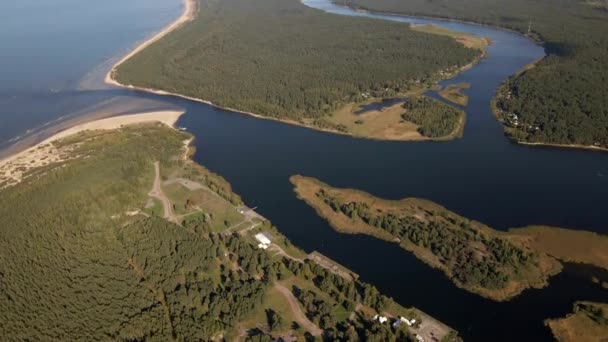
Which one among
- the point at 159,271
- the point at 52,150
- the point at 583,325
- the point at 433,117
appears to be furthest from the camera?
the point at 433,117

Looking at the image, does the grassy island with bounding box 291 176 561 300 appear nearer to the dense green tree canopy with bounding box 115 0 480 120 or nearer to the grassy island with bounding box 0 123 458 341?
the grassy island with bounding box 0 123 458 341

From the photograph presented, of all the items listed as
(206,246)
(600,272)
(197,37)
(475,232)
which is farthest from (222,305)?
(197,37)

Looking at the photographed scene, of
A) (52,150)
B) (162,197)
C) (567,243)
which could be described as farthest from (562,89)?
(52,150)

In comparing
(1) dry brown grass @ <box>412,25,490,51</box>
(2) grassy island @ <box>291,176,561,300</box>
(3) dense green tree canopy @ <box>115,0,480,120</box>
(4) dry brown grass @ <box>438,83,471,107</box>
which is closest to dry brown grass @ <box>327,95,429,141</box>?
(3) dense green tree canopy @ <box>115,0,480,120</box>

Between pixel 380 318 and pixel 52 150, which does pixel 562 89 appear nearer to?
pixel 380 318

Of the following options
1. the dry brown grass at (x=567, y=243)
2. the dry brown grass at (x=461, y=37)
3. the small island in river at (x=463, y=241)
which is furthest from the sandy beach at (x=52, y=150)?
the dry brown grass at (x=461, y=37)

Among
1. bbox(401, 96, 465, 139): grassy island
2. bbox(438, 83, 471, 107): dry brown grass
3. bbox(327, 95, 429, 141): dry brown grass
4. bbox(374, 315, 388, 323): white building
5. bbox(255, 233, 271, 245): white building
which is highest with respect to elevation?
bbox(438, 83, 471, 107): dry brown grass
